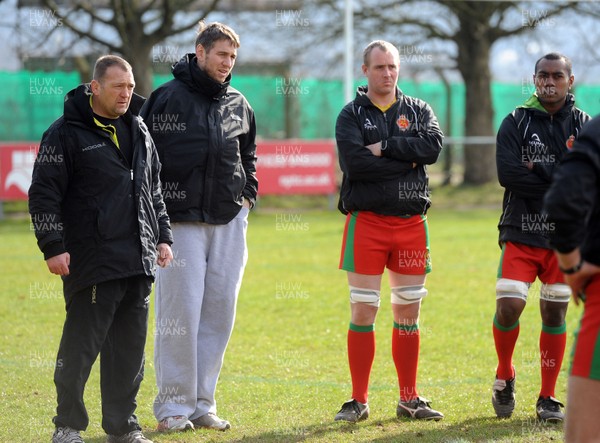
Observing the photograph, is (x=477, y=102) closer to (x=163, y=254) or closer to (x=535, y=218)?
(x=535, y=218)

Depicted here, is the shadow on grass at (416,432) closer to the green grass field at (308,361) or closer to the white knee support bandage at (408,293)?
the green grass field at (308,361)

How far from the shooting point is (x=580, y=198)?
3.39 m

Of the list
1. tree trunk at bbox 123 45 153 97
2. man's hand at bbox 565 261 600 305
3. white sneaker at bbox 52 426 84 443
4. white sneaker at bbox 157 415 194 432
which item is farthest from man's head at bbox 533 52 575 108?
tree trunk at bbox 123 45 153 97

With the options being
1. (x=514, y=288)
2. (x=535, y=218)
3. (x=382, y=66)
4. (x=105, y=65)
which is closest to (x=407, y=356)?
(x=514, y=288)

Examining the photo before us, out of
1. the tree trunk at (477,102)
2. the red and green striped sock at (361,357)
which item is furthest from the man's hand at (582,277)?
the tree trunk at (477,102)

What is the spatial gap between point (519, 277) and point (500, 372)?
64 centimetres

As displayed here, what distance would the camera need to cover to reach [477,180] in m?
25.2

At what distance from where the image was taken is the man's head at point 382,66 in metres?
5.62

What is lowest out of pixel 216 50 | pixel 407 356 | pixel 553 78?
pixel 407 356

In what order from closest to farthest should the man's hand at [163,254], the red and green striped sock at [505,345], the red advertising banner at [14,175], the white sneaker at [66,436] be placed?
1. the white sneaker at [66,436]
2. the man's hand at [163,254]
3. the red and green striped sock at [505,345]
4. the red advertising banner at [14,175]

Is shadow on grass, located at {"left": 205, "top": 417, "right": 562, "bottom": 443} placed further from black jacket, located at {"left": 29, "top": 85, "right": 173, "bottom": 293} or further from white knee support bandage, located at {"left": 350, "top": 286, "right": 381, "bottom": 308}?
black jacket, located at {"left": 29, "top": 85, "right": 173, "bottom": 293}

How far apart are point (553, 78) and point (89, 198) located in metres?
2.83

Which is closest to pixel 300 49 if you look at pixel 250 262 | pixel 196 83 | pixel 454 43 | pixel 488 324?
pixel 454 43

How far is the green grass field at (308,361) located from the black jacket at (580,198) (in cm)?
210
